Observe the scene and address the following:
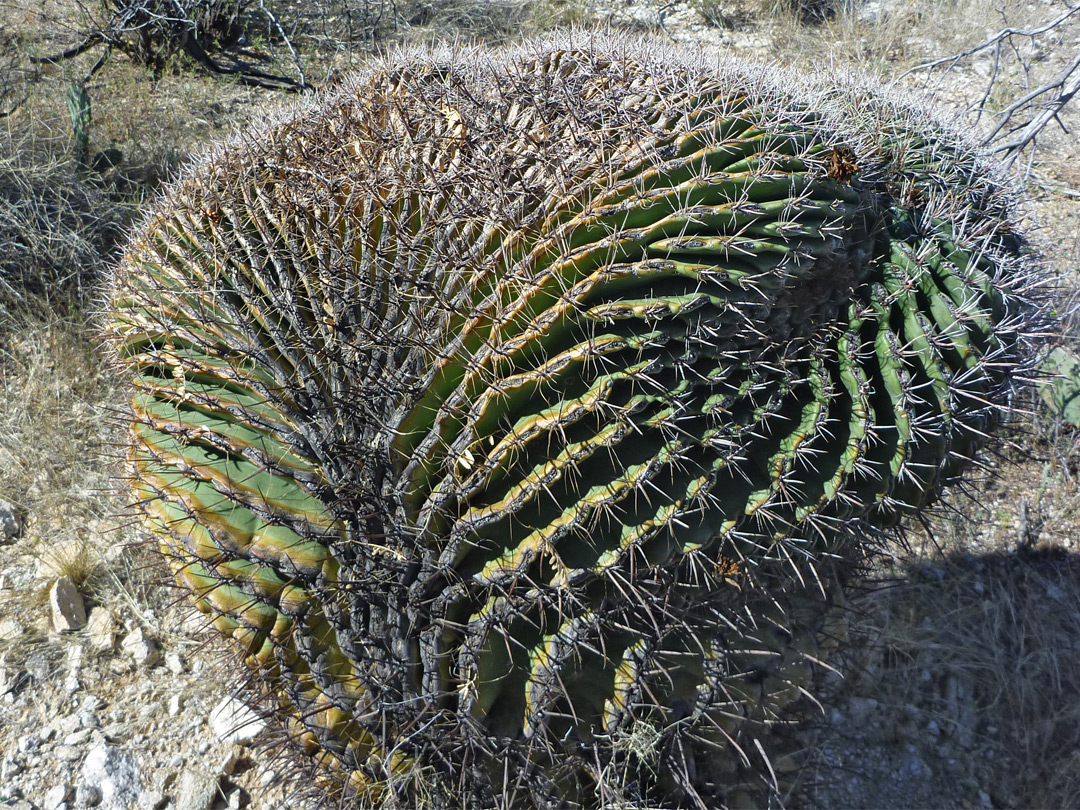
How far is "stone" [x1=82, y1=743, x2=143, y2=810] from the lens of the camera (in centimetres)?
245

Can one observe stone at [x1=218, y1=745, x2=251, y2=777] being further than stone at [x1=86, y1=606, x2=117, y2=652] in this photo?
No

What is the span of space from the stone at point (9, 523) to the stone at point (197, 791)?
1.30 meters

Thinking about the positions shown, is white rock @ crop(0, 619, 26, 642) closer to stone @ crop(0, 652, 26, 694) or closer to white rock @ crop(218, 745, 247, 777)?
stone @ crop(0, 652, 26, 694)

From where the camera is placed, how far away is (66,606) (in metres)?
2.91

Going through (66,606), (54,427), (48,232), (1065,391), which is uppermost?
(48,232)

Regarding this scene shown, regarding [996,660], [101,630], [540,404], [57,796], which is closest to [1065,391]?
[996,660]

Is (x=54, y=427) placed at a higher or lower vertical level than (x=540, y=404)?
lower

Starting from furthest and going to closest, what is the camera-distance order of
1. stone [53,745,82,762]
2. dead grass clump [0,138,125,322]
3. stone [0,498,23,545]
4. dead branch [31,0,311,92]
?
dead branch [31,0,311,92] < dead grass clump [0,138,125,322] < stone [0,498,23,545] < stone [53,745,82,762]

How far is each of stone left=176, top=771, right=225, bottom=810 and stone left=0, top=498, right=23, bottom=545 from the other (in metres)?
1.30

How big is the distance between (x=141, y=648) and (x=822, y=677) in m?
2.48

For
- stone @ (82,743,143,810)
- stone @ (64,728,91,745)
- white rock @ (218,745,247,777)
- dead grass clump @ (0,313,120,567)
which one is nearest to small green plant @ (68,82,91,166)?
dead grass clump @ (0,313,120,567)

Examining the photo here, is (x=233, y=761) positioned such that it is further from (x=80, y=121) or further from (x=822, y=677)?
(x=80, y=121)

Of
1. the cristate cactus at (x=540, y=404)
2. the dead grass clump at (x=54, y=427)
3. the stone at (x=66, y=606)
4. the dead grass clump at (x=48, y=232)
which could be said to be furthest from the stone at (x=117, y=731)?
the dead grass clump at (x=48, y=232)

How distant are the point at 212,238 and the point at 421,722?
1.32 metres
